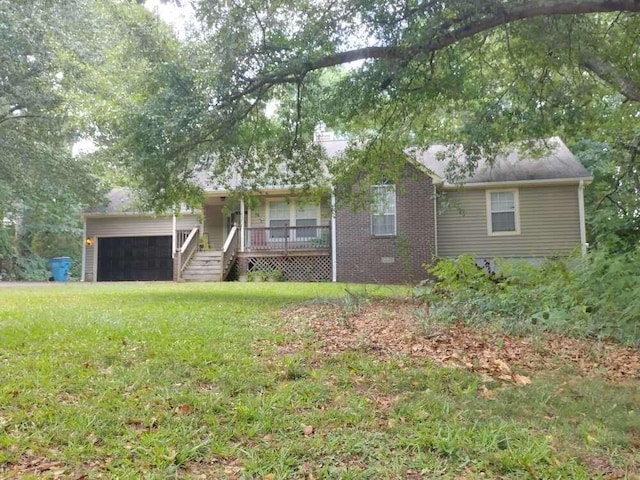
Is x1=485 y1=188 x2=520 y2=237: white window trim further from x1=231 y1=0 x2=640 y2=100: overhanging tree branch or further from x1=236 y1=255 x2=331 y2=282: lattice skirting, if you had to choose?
x1=231 y1=0 x2=640 y2=100: overhanging tree branch

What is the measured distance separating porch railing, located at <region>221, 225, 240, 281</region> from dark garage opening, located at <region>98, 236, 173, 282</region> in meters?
4.44

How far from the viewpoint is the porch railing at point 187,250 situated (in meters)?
16.7

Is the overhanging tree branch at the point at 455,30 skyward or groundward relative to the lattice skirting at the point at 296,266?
skyward

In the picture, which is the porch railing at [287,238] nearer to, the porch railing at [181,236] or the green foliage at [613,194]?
the porch railing at [181,236]

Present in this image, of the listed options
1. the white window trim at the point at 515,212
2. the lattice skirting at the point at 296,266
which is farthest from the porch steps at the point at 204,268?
the white window trim at the point at 515,212

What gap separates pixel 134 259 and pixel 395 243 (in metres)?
11.4

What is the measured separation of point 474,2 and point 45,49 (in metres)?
13.7

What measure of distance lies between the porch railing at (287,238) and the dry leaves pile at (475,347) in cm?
975

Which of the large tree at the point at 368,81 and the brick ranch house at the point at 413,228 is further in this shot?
the brick ranch house at the point at 413,228

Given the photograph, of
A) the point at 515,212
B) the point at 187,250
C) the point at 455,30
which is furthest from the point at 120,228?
the point at 455,30

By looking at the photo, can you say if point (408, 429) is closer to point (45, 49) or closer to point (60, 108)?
point (60, 108)

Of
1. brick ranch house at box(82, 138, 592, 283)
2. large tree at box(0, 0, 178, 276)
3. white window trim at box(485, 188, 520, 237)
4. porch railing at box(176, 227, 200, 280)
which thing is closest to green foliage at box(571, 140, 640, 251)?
brick ranch house at box(82, 138, 592, 283)

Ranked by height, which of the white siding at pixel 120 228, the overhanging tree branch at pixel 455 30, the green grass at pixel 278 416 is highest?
the overhanging tree branch at pixel 455 30

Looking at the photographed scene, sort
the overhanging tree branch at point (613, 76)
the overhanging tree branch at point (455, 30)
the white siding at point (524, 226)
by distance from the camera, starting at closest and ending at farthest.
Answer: the overhanging tree branch at point (455, 30) → the overhanging tree branch at point (613, 76) → the white siding at point (524, 226)
